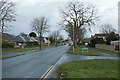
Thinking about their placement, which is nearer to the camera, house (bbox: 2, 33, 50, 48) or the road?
the road

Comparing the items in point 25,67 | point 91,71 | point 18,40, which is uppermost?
point 18,40

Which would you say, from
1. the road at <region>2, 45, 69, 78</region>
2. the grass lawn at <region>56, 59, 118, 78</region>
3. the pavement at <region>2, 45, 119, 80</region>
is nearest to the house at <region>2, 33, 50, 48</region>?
the pavement at <region>2, 45, 119, 80</region>

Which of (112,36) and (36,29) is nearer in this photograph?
(112,36)

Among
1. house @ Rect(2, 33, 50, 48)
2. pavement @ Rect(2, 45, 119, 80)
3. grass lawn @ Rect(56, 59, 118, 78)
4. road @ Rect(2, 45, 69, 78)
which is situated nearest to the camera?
grass lawn @ Rect(56, 59, 118, 78)

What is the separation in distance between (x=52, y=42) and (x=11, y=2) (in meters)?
121

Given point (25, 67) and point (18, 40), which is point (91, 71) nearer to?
point (25, 67)

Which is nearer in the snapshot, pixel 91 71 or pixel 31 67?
pixel 91 71

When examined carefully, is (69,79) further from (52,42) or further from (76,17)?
(52,42)

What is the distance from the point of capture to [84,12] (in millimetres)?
68188

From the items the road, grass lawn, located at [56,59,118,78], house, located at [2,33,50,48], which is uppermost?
house, located at [2,33,50,48]

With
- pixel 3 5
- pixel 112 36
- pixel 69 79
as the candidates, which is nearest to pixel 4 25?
pixel 3 5

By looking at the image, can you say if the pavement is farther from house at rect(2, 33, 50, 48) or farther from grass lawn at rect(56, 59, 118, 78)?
house at rect(2, 33, 50, 48)

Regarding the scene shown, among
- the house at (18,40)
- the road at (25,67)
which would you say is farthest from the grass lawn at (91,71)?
the house at (18,40)

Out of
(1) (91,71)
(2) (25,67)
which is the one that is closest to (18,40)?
(2) (25,67)
